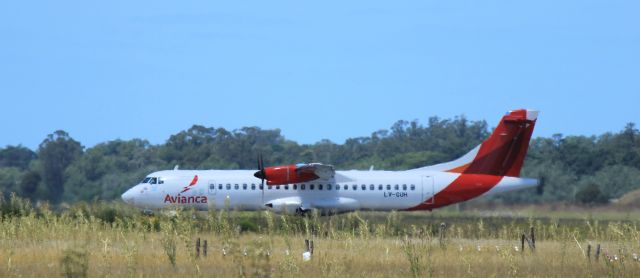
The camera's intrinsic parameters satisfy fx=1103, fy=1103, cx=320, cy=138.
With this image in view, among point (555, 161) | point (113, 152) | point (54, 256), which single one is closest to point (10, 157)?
point (113, 152)

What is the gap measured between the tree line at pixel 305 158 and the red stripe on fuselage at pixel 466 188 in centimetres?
728

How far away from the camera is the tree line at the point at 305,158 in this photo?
5409 centimetres

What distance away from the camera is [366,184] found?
138ft

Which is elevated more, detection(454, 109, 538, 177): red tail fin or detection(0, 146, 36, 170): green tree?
detection(0, 146, 36, 170): green tree

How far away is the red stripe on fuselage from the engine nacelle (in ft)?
15.1

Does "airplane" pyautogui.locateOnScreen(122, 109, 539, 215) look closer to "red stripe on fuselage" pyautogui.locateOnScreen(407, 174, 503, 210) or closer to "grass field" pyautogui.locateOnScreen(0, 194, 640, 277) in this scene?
"red stripe on fuselage" pyautogui.locateOnScreen(407, 174, 503, 210)

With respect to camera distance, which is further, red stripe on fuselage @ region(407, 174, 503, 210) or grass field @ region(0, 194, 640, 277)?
red stripe on fuselage @ region(407, 174, 503, 210)

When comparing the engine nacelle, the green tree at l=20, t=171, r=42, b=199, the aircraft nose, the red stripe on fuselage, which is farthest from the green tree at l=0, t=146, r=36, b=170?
the red stripe on fuselage

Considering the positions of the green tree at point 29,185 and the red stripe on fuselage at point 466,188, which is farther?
the green tree at point 29,185

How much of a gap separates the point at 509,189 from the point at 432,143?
58.0 meters

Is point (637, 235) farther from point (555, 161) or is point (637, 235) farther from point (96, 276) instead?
point (555, 161)

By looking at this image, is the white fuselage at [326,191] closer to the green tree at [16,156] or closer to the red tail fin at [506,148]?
the red tail fin at [506,148]

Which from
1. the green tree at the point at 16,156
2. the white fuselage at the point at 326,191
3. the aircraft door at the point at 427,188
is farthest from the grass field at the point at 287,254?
the green tree at the point at 16,156

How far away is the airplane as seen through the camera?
4153 centimetres
